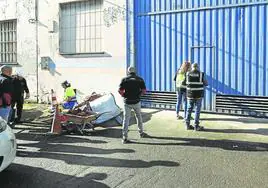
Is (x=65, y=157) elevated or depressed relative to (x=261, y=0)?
depressed

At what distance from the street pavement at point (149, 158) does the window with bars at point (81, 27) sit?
191 inches

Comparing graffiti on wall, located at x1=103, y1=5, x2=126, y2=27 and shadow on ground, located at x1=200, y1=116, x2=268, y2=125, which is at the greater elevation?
graffiti on wall, located at x1=103, y1=5, x2=126, y2=27

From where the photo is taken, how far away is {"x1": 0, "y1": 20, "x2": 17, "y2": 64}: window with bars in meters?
17.4

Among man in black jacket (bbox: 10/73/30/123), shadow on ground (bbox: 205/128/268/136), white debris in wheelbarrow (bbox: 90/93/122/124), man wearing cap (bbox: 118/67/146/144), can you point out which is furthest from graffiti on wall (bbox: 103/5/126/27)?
shadow on ground (bbox: 205/128/268/136)

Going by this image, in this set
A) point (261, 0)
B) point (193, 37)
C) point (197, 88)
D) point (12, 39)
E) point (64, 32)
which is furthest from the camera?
point (12, 39)

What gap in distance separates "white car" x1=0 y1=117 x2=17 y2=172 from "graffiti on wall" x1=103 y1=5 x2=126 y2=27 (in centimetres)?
780

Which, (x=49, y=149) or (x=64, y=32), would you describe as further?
(x=64, y=32)

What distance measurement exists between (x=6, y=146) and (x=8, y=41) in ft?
40.5

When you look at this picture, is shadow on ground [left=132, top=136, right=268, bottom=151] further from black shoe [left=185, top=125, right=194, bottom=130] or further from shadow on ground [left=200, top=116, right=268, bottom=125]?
shadow on ground [left=200, top=116, right=268, bottom=125]

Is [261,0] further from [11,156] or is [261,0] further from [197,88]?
[11,156]

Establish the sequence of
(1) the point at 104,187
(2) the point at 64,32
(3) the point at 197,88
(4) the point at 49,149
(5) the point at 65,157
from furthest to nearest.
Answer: (2) the point at 64,32 < (3) the point at 197,88 < (4) the point at 49,149 < (5) the point at 65,157 < (1) the point at 104,187

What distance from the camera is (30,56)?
16.5 m

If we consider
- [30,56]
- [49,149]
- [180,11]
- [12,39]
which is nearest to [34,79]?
[30,56]

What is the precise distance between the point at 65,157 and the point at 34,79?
911 cm
